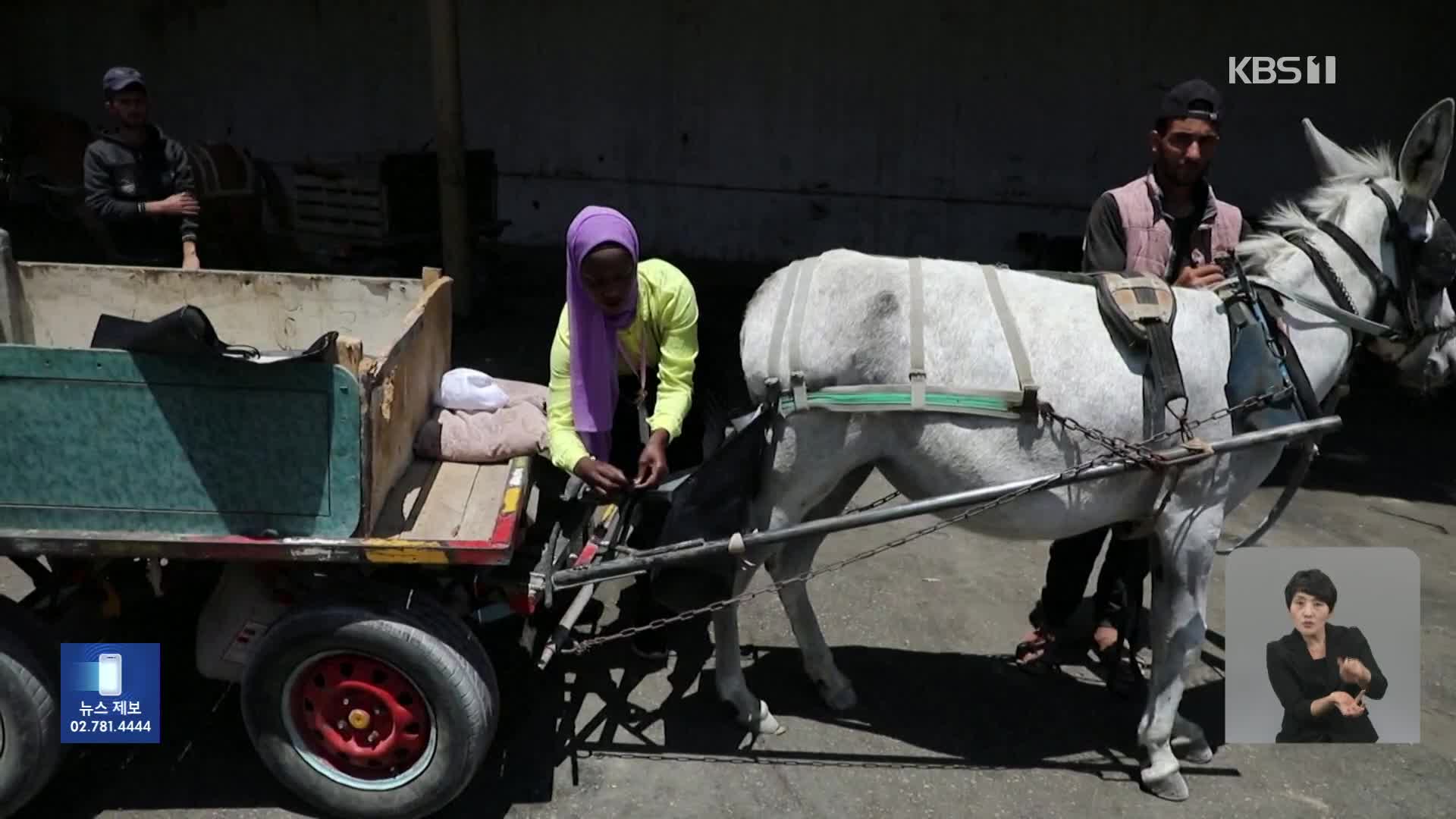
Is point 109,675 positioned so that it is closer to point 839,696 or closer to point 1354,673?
point 839,696

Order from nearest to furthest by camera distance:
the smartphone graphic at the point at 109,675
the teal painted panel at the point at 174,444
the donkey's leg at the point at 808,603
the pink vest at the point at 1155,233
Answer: the teal painted panel at the point at 174,444 → the smartphone graphic at the point at 109,675 → the pink vest at the point at 1155,233 → the donkey's leg at the point at 808,603

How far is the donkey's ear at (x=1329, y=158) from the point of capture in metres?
3.35

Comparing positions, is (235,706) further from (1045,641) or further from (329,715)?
(1045,641)

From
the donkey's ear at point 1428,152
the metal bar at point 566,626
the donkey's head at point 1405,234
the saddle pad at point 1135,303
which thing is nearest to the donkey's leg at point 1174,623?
the saddle pad at point 1135,303

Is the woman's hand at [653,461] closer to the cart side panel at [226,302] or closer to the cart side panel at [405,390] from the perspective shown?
the cart side panel at [405,390]

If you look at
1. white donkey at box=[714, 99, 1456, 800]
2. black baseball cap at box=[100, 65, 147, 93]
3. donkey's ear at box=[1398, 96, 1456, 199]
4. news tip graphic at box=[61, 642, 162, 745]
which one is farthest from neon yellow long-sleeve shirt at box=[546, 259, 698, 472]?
black baseball cap at box=[100, 65, 147, 93]

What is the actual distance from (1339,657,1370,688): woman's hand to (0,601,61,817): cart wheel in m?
3.80

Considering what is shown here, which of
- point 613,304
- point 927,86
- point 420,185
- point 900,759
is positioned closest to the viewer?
point 613,304

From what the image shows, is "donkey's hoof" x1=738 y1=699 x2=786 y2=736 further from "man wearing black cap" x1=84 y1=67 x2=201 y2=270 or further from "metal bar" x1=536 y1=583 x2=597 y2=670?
"man wearing black cap" x1=84 y1=67 x2=201 y2=270

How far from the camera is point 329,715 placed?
3.07 m

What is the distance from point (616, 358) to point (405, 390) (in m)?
0.65

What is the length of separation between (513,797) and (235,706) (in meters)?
1.14

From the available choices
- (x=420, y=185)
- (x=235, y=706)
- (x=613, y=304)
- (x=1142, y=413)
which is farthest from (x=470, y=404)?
(x=420, y=185)

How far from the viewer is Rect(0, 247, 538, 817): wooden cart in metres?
2.71
